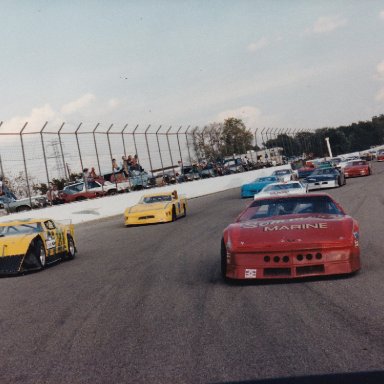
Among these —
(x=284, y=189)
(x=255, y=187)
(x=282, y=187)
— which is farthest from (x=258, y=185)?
(x=284, y=189)

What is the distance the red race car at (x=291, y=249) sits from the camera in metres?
6.63

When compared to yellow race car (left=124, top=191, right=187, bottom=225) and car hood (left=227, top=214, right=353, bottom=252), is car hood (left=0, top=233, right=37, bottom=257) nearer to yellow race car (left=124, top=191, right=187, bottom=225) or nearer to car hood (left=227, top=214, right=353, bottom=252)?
car hood (left=227, top=214, right=353, bottom=252)

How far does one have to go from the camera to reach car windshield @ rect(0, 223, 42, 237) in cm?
1089

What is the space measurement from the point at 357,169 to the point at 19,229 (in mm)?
26499

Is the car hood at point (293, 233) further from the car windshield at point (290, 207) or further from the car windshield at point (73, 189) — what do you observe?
the car windshield at point (73, 189)

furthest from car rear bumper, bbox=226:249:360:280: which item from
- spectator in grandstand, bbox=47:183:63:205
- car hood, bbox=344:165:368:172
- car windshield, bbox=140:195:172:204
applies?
car hood, bbox=344:165:368:172

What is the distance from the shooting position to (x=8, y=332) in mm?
5758

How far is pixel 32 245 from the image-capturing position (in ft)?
34.3

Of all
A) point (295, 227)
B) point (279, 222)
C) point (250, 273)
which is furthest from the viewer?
point (279, 222)

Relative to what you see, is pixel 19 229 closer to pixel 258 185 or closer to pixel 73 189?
pixel 258 185

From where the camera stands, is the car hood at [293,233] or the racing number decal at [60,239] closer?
the car hood at [293,233]

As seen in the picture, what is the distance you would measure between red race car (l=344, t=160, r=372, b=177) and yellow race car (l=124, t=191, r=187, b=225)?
57.3 feet

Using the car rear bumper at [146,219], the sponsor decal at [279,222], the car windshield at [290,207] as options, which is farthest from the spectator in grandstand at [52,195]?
the sponsor decal at [279,222]

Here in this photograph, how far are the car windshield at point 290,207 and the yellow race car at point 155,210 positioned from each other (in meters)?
10.4
